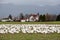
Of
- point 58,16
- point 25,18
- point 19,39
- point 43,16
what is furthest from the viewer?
point 25,18

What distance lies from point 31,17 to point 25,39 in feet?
214

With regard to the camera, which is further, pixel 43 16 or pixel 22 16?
pixel 22 16

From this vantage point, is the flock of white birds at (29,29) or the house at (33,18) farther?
the house at (33,18)

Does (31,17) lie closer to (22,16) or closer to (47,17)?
(22,16)

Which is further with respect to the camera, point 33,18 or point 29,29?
point 33,18

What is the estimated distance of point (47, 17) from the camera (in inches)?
2640

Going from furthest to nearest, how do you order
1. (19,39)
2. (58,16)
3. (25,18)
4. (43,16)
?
(25,18) → (43,16) → (58,16) → (19,39)

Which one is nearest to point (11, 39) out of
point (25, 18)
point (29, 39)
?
point (29, 39)

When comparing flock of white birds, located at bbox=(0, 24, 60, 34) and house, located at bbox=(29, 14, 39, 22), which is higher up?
flock of white birds, located at bbox=(0, 24, 60, 34)

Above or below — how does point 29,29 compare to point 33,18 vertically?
above

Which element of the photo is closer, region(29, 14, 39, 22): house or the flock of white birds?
the flock of white birds

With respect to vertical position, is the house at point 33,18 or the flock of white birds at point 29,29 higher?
the flock of white birds at point 29,29

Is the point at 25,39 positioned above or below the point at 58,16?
above

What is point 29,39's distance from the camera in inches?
492
